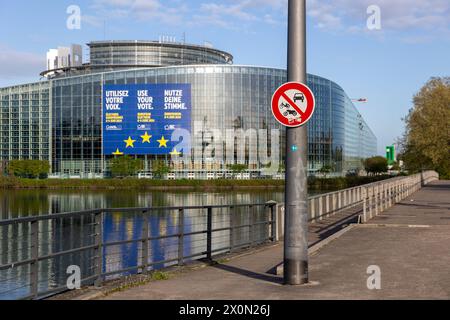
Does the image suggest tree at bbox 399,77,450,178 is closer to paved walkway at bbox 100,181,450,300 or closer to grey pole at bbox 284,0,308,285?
paved walkway at bbox 100,181,450,300

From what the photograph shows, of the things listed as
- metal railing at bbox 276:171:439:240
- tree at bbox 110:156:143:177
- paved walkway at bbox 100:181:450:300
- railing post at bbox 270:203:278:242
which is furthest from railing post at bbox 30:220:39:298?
tree at bbox 110:156:143:177

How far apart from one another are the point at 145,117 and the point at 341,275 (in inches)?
4076

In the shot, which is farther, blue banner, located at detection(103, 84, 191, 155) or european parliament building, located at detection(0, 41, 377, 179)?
european parliament building, located at detection(0, 41, 377, 179)

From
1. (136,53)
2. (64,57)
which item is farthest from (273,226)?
(64,57)

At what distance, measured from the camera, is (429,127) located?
6200 cm

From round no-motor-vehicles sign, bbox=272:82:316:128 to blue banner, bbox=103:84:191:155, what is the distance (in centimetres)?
10166

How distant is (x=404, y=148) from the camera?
2872 inches

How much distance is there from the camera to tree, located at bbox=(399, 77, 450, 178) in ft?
200

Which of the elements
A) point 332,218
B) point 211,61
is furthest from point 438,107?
point 211,61

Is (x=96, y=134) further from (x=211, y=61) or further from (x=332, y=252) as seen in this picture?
(x=332, y=252)

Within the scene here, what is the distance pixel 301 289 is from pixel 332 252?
428cm

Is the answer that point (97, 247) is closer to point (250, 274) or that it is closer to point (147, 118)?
point (250, 274)

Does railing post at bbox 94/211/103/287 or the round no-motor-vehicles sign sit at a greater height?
the round no-motor-vehicles sign
